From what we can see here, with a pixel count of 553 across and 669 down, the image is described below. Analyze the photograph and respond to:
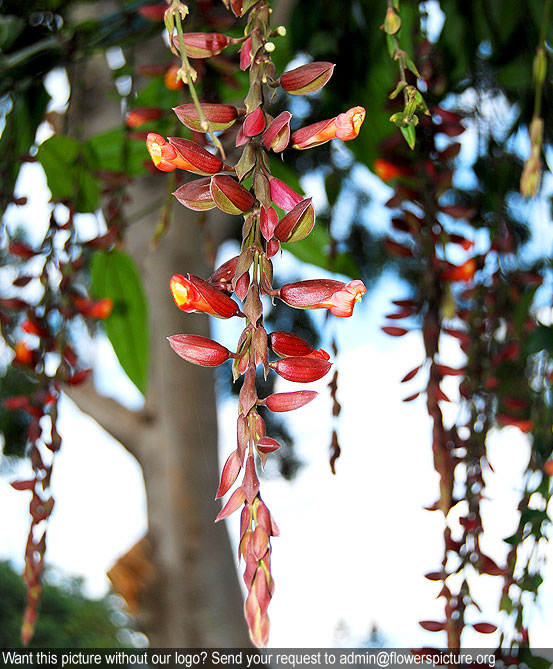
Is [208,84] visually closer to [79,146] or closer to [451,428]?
[79,146]

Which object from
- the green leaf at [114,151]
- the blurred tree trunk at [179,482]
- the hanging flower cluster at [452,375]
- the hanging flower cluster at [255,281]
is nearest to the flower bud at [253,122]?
the hanging flower cluster at [255,281]

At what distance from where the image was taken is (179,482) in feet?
3.80

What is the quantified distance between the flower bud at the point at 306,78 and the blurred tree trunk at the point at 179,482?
90 cm

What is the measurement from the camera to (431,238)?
35 centimetres

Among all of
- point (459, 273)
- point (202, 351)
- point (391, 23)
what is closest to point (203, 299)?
point (202, 351)

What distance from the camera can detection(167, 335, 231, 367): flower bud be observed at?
0.18 metres

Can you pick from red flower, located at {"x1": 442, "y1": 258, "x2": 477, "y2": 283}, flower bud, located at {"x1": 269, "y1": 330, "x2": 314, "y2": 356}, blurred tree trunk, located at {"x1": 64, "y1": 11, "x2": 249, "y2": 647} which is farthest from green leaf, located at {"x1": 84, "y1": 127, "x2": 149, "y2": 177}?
blurred tree trunk, located at {"x1": 64, "y1": 11, "x2": 249, "y2": 647}

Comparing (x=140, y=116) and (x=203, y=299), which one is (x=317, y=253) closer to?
(x=140, y=116)

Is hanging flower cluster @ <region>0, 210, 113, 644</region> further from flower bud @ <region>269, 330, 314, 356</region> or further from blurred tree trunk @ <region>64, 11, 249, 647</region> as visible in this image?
blurred tree trunk @ <region>64, 11, 249, 647</region>

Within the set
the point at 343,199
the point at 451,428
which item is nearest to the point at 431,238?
the point at 451,428

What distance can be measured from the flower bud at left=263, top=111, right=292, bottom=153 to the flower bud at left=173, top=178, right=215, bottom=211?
0.02 m

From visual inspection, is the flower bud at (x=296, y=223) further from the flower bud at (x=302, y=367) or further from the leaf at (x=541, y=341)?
the leaf at (x=541, y=341)

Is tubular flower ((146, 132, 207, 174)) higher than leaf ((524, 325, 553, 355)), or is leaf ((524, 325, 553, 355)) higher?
tubular flower ((146, 132, 207, 174))

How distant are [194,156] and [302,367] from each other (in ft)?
0.20
